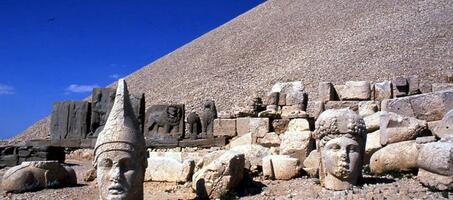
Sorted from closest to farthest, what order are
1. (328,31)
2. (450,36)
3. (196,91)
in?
1. (450,36)
2. (196,91)
3. (328,31)

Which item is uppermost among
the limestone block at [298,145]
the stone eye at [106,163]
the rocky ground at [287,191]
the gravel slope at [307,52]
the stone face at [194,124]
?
the gravel slope at [307,52]

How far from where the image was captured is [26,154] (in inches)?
537

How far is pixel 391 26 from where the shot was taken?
114ft

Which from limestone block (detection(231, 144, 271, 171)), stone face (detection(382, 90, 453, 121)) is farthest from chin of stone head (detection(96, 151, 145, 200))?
stone face (detection(382, 90, 453, 121))

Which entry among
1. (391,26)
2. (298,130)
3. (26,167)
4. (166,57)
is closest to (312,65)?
(391,26)

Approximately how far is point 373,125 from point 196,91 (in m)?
21.3

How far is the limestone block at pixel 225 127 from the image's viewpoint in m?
14.2

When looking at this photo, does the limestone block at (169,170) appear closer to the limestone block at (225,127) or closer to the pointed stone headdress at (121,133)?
the pointed stone headdress at (121,133)

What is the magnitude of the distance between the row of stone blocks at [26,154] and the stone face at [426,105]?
8730 mm

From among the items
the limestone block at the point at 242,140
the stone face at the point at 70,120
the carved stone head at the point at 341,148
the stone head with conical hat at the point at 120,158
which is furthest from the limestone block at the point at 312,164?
the stone face at the point at 70,120

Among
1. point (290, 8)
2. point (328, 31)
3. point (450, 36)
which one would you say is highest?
point (290, 8)

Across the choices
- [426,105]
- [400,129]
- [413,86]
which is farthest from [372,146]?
[413,86]

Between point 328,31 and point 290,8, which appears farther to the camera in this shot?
point 290,8

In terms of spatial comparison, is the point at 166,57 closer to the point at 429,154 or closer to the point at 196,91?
the point at 196,91
